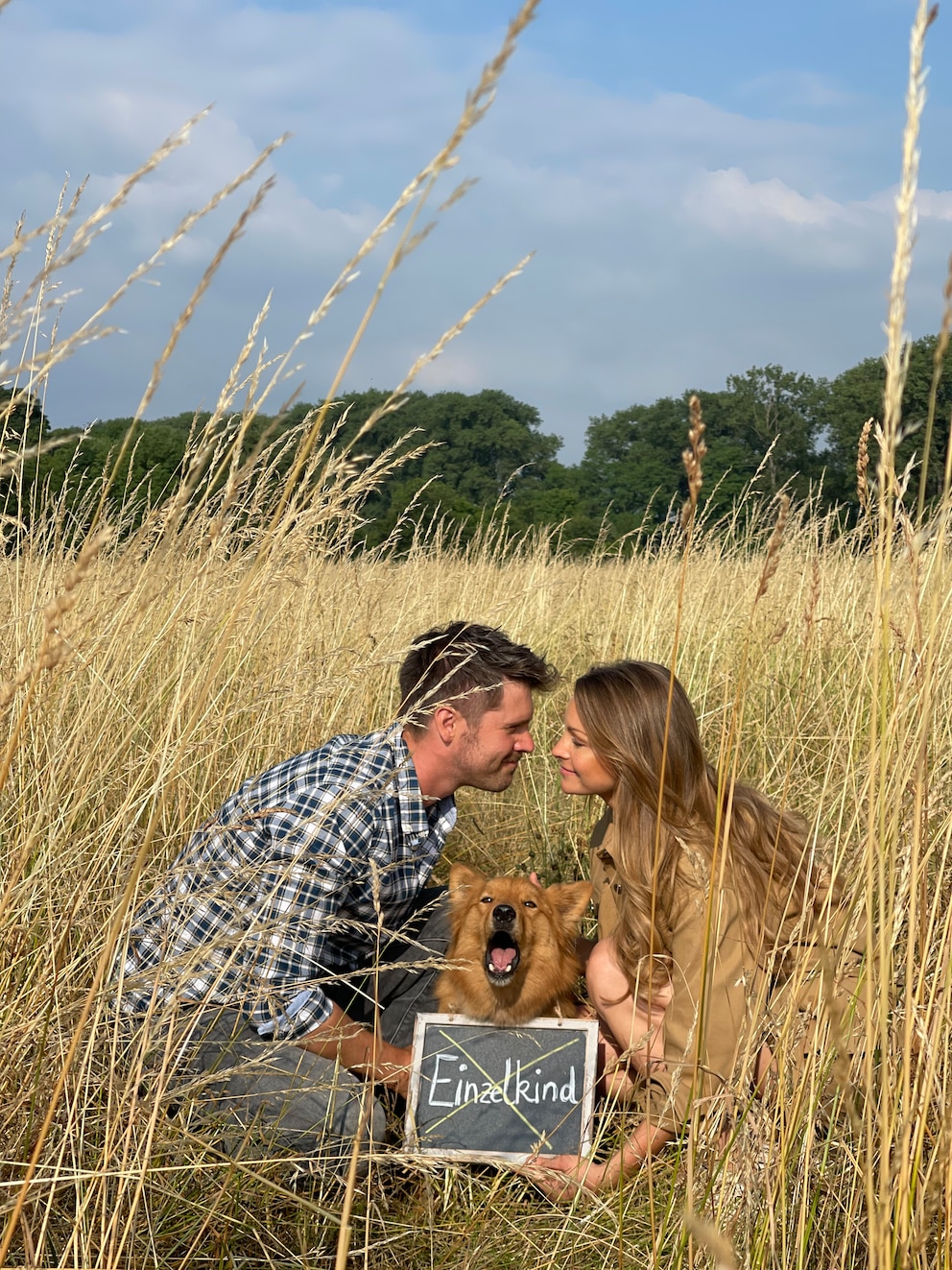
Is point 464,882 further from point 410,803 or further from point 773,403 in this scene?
point 773,403

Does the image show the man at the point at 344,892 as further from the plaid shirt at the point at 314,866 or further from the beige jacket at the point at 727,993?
the beige jacket at the point at 727,993

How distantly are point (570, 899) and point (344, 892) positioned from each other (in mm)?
769

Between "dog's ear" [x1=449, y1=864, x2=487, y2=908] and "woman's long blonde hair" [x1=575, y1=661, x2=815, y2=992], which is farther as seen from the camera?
"dog's ear" [x1=449, y1=864, x2=487, y2=908]

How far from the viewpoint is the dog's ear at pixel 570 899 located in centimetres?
309

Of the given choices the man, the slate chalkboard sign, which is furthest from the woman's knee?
the man

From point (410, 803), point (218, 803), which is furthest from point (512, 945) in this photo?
point (218, 803)

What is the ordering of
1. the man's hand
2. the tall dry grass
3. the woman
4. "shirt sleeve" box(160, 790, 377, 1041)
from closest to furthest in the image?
the tall dry grass < "shirt sleeve" box(160, 790, 377, 1041) < the woman < the man's hand

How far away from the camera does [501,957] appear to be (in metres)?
3.04

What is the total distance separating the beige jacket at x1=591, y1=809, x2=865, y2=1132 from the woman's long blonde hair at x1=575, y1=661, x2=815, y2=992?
6 centimetres

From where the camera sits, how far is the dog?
2992 mm

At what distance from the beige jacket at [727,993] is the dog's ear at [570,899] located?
3.0 inches

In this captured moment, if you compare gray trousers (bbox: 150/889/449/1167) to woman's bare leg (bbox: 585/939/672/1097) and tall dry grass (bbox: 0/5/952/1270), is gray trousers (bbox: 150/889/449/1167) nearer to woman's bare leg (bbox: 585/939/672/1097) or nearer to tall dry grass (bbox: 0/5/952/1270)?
tall dry grass (bbox: 0/5/952/1270)

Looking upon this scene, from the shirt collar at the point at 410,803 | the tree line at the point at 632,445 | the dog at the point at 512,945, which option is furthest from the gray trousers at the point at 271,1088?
the tree line at the point at 632,445

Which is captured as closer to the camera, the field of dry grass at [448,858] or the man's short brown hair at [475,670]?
the field of dry grass at [448,858]
